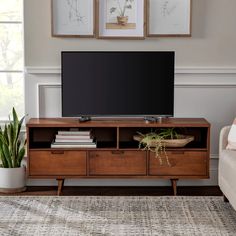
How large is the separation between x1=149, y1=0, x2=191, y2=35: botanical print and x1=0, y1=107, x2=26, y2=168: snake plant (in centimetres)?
122

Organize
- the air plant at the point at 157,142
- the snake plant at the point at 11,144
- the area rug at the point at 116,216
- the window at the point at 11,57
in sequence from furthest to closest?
the window at the point at 11,57 → the snake plant at the point at 11,144 → the air plant at the point at 157,142 → the area rug at the point at 116,216

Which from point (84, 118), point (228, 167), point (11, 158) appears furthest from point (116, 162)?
point (228, 167)

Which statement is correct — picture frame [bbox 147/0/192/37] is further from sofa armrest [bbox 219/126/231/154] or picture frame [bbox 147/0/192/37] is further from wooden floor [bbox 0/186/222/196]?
wooden floor [bbox 0/186/222/196]

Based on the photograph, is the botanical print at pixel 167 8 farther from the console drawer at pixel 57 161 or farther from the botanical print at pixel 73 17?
the console drawer at pixel 57 161

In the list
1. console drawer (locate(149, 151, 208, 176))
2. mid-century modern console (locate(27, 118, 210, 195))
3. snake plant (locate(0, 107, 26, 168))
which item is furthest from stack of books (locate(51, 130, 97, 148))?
console drawer (locate(149, 151, 208, 176))

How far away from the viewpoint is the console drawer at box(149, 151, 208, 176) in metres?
4.27

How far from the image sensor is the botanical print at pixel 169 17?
4.44m

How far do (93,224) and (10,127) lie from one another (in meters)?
1.11

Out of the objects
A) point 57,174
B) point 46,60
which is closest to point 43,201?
point 57,174

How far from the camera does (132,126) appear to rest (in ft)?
13.8

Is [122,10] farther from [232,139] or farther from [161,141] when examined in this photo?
[232,139]

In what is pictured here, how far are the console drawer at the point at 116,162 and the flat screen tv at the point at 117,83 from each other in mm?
302

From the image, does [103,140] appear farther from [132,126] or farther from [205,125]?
[205,125]

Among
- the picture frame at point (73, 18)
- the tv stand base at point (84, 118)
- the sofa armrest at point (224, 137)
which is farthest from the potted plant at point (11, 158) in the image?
the sofa armrest at point (224, 137)
